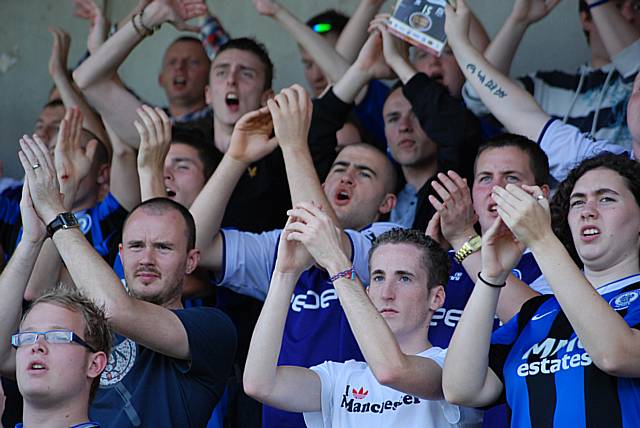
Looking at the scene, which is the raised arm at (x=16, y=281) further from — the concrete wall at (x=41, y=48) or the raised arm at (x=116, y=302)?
the concrete wall at (x=41, y=48)

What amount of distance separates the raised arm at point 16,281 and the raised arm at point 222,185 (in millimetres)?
566

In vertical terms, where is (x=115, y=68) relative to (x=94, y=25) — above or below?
below

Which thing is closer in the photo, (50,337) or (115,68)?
(50,337)

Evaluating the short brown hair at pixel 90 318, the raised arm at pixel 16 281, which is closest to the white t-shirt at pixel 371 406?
the short brown hair at pixel 90 318

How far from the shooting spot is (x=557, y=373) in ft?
9.53

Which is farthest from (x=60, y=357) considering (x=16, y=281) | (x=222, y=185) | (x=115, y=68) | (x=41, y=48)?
(x=41, y=48)

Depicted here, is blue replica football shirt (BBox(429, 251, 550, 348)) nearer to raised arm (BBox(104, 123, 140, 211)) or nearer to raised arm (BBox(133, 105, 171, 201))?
raised arm (BBox(133, 105, 171, 201))

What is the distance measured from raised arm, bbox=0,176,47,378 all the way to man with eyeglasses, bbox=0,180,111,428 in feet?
1.56

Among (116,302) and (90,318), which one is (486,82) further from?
(90,318)

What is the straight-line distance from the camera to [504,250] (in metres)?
3.02

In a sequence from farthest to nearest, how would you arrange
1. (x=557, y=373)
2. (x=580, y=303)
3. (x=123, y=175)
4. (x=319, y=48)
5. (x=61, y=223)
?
(x=319, y=48) < (x=123, y=175) < (x=61, y=223) < (x=557, y=373) < (x=580, y=303)

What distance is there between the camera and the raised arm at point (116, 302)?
11.1 feet

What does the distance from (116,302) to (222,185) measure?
0.80 meters

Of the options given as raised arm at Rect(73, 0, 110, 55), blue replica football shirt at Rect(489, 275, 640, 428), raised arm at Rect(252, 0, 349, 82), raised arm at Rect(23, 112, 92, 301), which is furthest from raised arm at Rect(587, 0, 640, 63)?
raised arm at Rect(73, 0, 110, 55)
